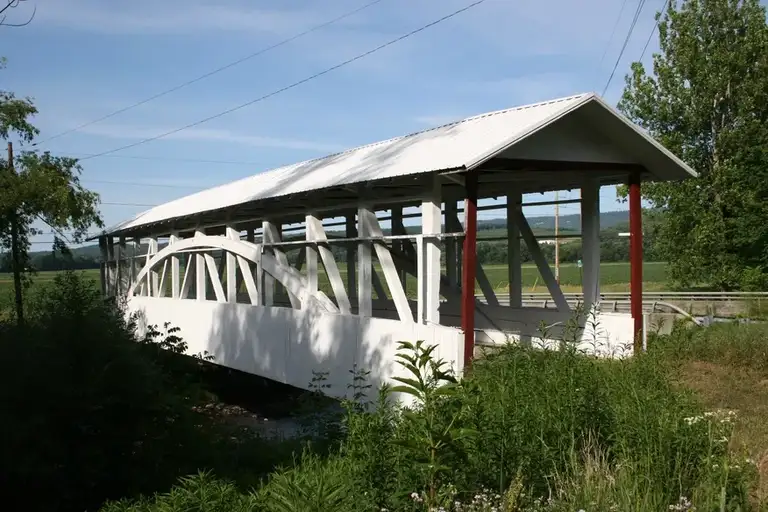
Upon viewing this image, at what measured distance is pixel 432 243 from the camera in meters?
9.44

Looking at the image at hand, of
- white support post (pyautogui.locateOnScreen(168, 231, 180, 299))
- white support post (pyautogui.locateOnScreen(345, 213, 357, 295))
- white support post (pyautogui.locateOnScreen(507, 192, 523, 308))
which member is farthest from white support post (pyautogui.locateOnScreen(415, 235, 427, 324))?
white support post (pyautogui.locateOnScreen(168, 231, 180, 299))

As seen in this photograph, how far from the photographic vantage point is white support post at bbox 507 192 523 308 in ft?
39.7

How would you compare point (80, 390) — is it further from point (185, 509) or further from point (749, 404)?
point (749, 404)

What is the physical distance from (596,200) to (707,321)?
5.64 metres

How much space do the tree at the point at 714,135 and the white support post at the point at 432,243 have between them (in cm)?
1824

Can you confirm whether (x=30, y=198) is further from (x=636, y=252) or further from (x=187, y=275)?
(x=636, y=252)

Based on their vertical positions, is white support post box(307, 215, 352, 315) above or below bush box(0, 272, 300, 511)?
above

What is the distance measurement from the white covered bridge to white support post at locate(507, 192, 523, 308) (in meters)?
0.03

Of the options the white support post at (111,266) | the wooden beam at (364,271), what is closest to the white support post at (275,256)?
the wooden beam at (364,271)

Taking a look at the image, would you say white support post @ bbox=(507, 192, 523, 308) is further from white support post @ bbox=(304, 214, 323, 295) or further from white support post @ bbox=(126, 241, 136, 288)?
white support post @ bbox=(126, 241, 136, 288)

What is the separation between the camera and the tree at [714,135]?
82.7ft

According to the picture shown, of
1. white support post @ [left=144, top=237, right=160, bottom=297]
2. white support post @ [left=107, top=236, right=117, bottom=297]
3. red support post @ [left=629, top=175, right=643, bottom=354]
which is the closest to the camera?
red support post @ [left=629, top=175, right=643, bottom=354]

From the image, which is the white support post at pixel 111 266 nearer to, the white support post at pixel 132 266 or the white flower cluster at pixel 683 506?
the white support post at pixel 132 266

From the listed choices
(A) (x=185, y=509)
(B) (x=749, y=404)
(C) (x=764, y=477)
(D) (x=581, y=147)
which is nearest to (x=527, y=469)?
(C) (x=764, y=477)
